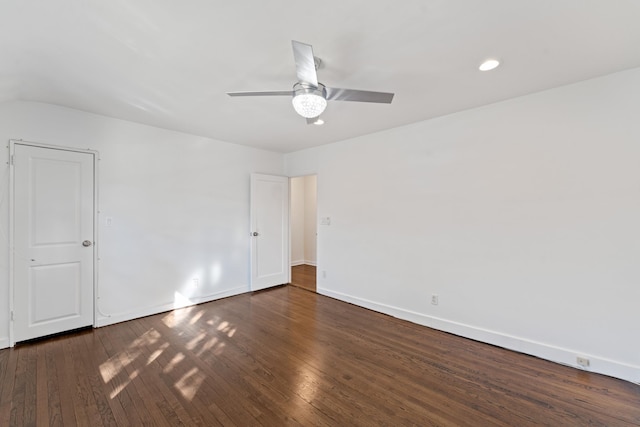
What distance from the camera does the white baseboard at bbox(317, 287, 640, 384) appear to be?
2232 millimetres

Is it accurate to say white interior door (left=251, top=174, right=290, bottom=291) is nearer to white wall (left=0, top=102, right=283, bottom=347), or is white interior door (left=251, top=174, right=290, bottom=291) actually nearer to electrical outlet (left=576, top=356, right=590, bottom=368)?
white wall (left=0, top=102, right=283, bottom=347)

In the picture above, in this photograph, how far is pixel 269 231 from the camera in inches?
196

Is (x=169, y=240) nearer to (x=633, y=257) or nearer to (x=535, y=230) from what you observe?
(x=535, y=230)

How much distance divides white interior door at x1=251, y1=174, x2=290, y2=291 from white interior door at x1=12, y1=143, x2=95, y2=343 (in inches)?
88.4

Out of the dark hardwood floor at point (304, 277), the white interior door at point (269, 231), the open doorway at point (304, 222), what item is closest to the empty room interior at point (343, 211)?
the white interior door at point (269, 231)

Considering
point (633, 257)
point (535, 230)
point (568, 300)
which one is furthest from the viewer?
point (535, 230)

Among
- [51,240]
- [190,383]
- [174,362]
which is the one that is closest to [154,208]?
[51,240]

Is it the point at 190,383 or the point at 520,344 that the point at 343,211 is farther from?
the point at 190,383

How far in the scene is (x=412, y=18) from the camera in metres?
1.61

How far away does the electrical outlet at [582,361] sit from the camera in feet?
7.72

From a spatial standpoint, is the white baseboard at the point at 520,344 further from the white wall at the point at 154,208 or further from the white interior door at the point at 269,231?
the white wall at the point at 154,208

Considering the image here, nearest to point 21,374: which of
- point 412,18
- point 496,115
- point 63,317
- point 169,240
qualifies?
point 63,317

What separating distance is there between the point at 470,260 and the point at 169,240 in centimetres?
403

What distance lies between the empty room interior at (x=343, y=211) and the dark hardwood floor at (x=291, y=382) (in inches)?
0.8
